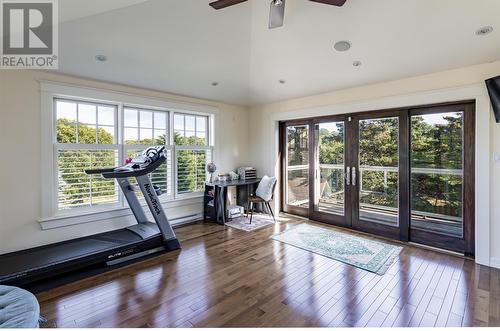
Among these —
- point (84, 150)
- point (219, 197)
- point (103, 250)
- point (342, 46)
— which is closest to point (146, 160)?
point (84, 150)

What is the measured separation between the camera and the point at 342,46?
10.7 ft

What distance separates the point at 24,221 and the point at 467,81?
6.04 metres

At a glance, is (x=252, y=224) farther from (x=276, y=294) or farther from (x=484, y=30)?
(x=484, y=30)

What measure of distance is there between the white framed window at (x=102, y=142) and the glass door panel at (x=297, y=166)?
201 centimetres

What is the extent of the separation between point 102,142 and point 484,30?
16.9ft

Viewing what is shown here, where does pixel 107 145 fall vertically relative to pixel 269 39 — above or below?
below

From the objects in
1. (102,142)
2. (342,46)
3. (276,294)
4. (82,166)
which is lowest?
(276,294)

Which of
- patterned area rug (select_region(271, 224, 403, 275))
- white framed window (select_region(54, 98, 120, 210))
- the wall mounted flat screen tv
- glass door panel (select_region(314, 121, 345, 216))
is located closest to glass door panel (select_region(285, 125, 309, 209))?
glass door panel (select_region(314, 121, 345, 216))

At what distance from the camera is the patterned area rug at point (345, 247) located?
3162 mm

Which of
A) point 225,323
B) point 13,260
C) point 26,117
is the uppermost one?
point 26,117

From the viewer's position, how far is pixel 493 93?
2957mm

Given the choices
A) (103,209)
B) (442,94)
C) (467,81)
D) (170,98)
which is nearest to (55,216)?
(103,209)

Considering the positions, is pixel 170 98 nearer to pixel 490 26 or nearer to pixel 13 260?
pixel 13 260

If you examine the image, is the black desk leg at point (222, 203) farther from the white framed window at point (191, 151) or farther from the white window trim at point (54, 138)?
the white window trim at point (54, 138)
